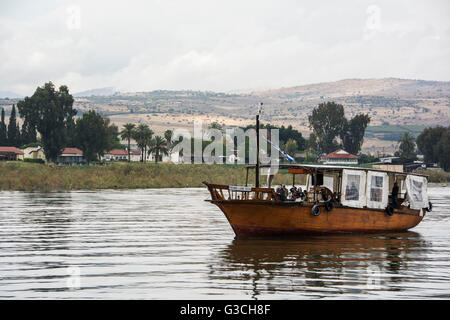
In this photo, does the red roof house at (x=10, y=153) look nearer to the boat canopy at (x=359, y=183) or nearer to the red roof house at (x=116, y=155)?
the red roof house at (x=116, y=155)

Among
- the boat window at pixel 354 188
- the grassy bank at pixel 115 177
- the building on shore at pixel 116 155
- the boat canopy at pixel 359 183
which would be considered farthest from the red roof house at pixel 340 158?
the boat window at pixel 354 188

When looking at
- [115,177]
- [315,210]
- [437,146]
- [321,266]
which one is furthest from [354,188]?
[437,146]

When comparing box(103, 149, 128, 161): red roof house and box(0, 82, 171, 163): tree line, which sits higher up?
box(0, 82, 171, 163): tree line

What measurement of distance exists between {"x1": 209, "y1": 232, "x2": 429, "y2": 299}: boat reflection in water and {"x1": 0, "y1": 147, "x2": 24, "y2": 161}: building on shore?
11725 centimetres

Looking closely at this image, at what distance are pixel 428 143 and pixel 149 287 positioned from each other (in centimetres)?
13460

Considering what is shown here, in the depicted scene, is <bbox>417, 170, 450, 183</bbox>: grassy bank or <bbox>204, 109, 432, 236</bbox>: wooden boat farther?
<bbox>417, 170, 450, 183</bbox>: grassy bank

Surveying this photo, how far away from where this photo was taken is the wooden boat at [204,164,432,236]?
2636cm

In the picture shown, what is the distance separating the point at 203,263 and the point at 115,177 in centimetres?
5484

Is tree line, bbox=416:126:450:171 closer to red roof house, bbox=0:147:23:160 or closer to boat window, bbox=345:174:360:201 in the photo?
red roof house, bbox=0:147:23:160

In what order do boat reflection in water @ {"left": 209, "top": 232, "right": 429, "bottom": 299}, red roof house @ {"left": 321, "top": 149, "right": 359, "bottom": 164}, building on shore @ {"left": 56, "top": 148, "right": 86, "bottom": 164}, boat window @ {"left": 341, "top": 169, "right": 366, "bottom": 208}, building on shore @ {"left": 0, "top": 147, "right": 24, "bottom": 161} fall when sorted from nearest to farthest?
boat reflection in water @ {"left": 209, "top": 232, "right": 429, "bottom": 299} → boat window @ {"left": 341, "top": 169, "right": 366, "bottom": 208} → building on shore @ {"left": 0, "top": 147, "right": 24, "bottom": 161} → building on shore @ {"left": 56, "top": 148, "right": 86, "bottom": 164} → red roof house @ {"left": 321, "top": 149, "right": 359, "bottom": 164}

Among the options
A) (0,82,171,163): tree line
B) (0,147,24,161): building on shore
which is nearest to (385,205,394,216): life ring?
(0,82,171,163): tree line

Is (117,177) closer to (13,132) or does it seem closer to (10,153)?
(10,153)

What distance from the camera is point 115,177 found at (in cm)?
7438

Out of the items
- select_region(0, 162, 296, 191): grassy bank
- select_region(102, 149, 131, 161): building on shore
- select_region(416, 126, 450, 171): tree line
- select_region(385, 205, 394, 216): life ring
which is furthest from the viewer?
select_region(102, 149, 131, 161): building on shore
